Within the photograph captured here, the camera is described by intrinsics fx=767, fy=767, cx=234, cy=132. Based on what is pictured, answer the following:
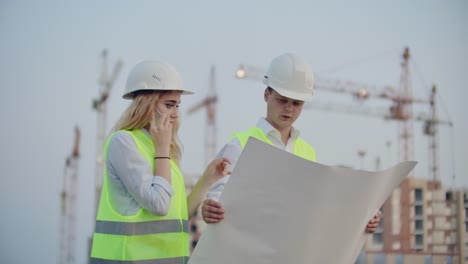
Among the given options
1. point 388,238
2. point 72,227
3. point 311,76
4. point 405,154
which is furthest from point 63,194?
point 311,76

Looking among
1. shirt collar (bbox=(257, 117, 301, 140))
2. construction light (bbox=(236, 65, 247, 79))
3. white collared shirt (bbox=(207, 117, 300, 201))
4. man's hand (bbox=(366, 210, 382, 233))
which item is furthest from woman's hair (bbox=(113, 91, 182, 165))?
construction light (bbox=(236, 65, 247, 79))

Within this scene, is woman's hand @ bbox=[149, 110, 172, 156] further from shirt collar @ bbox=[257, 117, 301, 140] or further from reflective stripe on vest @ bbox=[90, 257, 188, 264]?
shirt collar @ bbox=[257, 117, 301, 140]

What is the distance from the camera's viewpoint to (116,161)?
9.73ft

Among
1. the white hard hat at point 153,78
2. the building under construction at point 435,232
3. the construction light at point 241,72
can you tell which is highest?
the construction light at point 241,72

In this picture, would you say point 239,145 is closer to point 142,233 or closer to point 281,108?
point 281,108

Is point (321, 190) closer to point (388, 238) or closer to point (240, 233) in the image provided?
point (240, 233)

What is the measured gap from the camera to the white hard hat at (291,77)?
318 centimetres

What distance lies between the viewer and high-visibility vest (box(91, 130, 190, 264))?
Result: 114 inches

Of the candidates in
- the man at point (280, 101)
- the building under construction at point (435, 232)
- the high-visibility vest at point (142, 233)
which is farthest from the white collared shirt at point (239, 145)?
the building under construction at point (435, 232)

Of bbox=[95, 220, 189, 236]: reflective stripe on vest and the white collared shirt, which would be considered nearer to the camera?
bbox=[95, 220, 189, 236]: reflective stripe on vest

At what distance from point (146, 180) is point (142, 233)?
21 centimetres

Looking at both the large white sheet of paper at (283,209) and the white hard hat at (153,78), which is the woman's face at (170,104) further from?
the large white sheet of paper at (283,209)

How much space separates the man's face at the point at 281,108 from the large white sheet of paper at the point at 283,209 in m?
0.65

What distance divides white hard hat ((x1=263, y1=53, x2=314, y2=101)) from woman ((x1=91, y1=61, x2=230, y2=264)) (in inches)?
14.9
